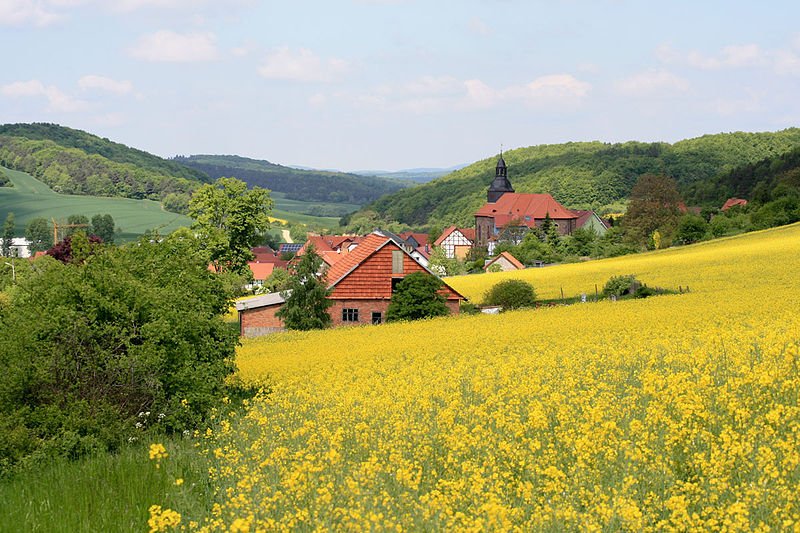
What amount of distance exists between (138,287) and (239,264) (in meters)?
43.8

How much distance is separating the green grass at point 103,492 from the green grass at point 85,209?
5896 inches

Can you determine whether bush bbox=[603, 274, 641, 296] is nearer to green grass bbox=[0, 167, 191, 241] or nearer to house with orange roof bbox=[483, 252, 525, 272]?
house with orange roof bbox=[483, 252, 525, 272]

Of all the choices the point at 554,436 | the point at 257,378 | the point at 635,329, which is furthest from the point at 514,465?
the point at 635,329

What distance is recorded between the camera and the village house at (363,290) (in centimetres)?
4162

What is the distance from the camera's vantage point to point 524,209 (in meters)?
150

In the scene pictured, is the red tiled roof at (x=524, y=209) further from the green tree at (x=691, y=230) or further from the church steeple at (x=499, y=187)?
the green tree at (x=691, y=230)

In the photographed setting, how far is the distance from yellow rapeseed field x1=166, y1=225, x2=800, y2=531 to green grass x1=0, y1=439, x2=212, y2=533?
50 cm

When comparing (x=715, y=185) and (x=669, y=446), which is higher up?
(x=715, y=185)

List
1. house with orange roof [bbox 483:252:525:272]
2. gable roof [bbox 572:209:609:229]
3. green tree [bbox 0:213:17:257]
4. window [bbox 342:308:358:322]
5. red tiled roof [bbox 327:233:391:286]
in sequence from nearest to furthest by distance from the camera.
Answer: window [bbox 342:308:358:322]
red tiled roof [bbox 327:233:391:286]
house with orange roof [bbox 483:252:525:272]
gable roof [bbox 572:209:609:229]
green tree [bbox 0:213:17:257]

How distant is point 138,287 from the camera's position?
1349 centimetres

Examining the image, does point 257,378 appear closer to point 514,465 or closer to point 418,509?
point 514,465

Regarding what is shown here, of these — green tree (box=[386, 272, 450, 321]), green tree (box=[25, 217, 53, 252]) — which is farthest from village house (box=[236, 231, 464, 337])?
green tree (box=[25, 217, 53, 252])

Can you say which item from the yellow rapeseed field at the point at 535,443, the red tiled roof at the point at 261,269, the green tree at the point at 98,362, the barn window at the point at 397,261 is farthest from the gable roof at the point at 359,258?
the red tiled roof at the point at 261,269

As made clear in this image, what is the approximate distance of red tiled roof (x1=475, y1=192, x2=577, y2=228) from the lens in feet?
476
